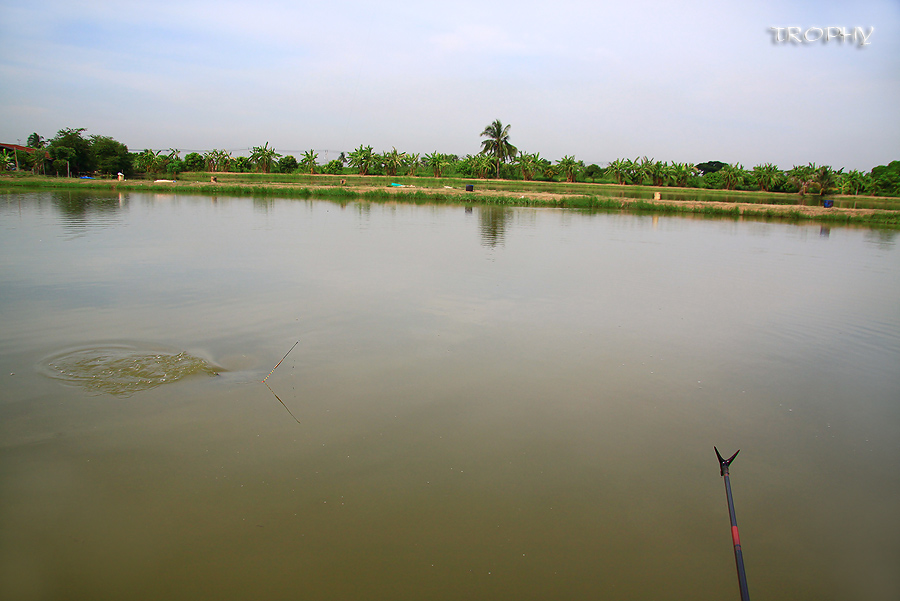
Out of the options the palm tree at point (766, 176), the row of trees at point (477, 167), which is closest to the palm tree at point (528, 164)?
the row of trees at point (477, 167)

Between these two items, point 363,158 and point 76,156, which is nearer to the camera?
point 76,156

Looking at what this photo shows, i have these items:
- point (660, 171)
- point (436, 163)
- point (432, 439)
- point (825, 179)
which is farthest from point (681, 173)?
point (432, 439)

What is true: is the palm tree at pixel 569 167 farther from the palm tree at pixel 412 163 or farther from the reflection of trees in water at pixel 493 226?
the reflection of trees in water at pixel 493 226

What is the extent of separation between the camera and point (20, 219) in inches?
584

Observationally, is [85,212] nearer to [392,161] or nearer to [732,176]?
[392,161]

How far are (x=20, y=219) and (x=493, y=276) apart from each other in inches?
538

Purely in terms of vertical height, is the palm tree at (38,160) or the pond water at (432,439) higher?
the palm tree at (38,160)

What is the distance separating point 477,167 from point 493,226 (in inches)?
1353

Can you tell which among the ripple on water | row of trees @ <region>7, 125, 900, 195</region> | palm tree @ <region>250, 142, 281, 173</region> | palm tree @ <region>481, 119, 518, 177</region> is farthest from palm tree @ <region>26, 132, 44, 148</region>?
the ripple on water

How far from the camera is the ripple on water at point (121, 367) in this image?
175 inches

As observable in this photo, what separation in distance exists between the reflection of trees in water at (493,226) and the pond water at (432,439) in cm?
583

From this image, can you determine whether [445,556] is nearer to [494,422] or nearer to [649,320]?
[494,422]

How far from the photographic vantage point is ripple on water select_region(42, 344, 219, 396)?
4449 mm

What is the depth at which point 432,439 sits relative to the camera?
3900 millimetres
